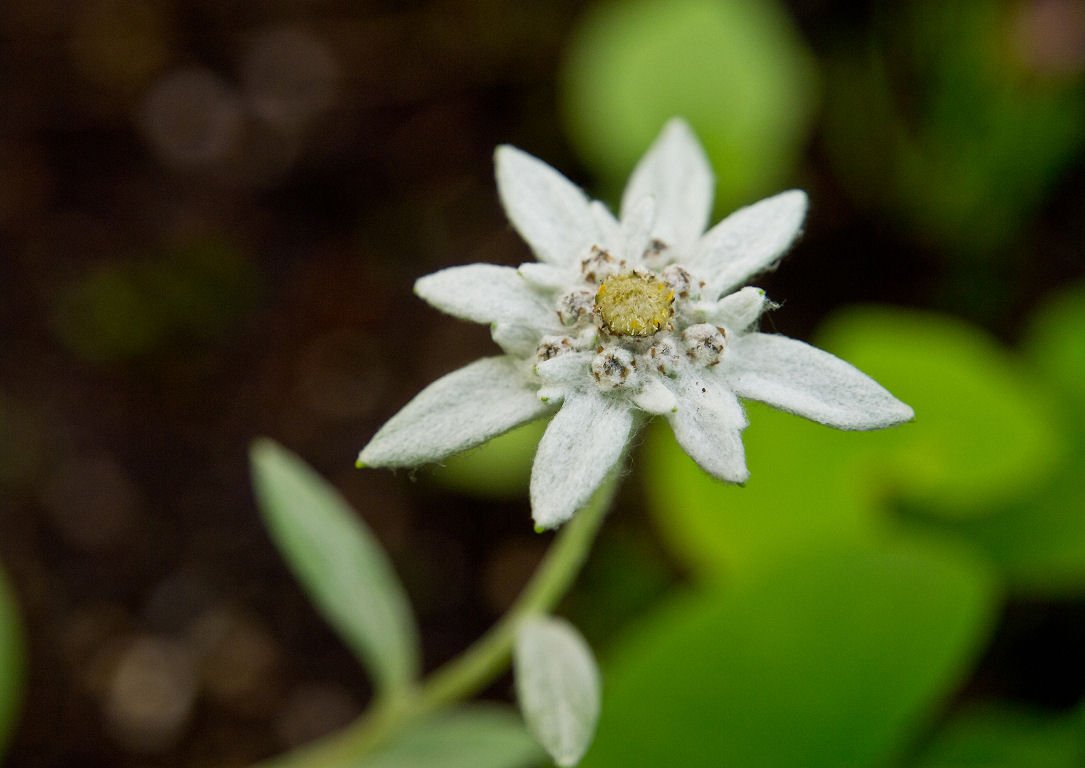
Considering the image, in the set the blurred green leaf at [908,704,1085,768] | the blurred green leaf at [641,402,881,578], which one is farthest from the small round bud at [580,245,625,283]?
the blurred green leaf at [908,704,1085,768]

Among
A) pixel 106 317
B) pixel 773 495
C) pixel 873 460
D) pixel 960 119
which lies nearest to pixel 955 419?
pixel 873 460

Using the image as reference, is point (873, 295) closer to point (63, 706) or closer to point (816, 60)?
point (816, 60)

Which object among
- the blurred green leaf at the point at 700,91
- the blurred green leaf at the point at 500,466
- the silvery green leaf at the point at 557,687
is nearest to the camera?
the silvery green leaf at the point at 557,687

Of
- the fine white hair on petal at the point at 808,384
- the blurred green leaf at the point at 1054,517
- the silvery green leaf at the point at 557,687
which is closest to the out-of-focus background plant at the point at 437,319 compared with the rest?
the blurred green leaf at the point at 1054,517

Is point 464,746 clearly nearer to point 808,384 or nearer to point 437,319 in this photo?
point 808,384

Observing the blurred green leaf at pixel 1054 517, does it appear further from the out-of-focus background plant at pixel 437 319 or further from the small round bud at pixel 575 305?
the small round bud at pixel 575 305

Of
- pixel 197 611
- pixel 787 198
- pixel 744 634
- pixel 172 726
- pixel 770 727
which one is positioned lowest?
pixel 172 726

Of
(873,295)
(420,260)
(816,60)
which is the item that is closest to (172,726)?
(420,260)
